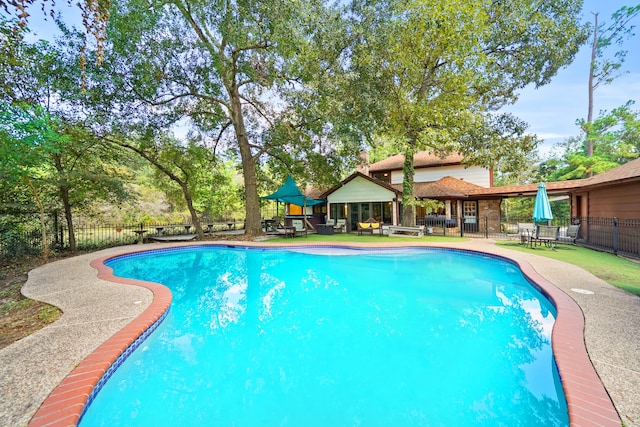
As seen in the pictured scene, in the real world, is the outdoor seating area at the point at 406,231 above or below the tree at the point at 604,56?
below

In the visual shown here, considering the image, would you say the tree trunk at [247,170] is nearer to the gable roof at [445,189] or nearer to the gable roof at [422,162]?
the gable roof at [445,189]

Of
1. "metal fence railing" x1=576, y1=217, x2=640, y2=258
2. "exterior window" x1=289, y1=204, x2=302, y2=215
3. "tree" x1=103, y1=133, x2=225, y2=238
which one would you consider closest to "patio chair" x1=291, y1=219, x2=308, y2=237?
"exterior window" x1=289, y1=204, x2=302, y2=215

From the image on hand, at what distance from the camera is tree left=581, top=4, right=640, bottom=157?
20047mm

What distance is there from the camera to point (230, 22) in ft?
37.1

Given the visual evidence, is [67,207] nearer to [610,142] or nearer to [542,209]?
[542,209]

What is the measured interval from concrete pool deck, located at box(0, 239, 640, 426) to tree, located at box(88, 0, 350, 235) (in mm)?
9729

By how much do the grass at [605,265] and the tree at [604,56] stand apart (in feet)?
58.1

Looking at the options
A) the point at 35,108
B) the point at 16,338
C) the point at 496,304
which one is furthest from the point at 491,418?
the point at 35,108

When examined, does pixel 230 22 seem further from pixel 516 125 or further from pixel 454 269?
pixel 516 125

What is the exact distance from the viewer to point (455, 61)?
13000 millimetres

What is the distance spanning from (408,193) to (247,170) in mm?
9588

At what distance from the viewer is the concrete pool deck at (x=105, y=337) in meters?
2.38

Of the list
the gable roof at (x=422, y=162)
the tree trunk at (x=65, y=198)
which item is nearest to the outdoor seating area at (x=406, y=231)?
the gable roof at (x=422, y=162)

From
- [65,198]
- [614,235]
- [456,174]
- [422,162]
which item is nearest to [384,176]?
[422,162]
